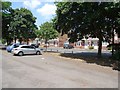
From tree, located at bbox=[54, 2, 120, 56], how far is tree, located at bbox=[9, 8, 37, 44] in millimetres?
21226

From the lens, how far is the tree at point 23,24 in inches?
2228

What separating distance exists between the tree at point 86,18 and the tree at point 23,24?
836 inches

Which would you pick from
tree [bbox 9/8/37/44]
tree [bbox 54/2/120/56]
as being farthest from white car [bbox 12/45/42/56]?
tree [bbox 9/8/37/44]

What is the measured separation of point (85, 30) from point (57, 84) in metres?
19.4


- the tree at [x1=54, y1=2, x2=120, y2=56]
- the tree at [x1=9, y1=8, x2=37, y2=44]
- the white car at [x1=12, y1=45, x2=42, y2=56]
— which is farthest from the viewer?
the tree at [x1=9, y1=8, x2=37, y2=44]

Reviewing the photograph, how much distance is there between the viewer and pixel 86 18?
92.4 feet

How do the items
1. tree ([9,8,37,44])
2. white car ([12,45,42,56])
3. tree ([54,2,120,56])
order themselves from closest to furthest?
1. tree ([54,2,120,56])
2. white car ([12,45,42,56])
3. tree ([9,8,37,44])

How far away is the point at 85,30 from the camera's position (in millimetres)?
32438

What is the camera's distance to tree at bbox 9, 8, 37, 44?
5659 cm

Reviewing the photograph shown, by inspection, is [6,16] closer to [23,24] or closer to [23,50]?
[23,24]

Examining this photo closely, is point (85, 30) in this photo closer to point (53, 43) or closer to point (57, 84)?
point (57, 84)

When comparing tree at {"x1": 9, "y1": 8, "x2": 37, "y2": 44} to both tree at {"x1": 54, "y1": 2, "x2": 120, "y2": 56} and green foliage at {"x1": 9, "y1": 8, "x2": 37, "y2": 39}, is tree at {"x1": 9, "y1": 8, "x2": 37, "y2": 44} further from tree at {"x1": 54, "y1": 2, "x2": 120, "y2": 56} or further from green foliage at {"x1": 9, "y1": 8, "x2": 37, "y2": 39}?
tree at {"x1": 54, "y1": 2, "x2": 120, "y2": 56}

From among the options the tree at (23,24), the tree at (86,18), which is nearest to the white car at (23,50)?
the tree at (86,18)

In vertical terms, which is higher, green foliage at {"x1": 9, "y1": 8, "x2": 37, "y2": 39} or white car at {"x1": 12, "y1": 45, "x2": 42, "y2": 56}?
green foliage at {"x1": 9, "y1": 8, "x2": 37, "y2": 39}
